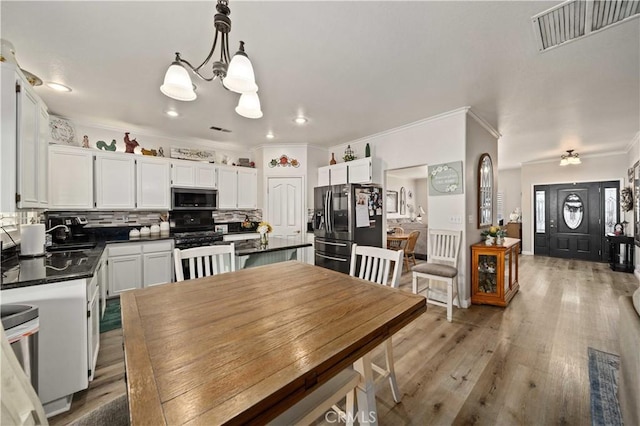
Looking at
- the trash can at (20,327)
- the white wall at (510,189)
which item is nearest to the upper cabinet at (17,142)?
the trash can at (20,327)

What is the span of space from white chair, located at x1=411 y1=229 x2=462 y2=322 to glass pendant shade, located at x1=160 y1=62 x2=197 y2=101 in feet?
9.80

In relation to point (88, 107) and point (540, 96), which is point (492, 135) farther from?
point (88, 107)

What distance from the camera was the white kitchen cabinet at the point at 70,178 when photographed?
3.22 meters

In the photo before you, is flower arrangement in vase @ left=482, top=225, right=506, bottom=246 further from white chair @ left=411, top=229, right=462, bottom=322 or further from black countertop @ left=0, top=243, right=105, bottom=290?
black countertop @ left=0, top=243, right=105, bottom=290

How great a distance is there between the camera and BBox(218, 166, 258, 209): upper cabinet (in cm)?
461

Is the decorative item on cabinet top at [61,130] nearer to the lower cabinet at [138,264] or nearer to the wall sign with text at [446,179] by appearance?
the lower cabinet at [138,264]

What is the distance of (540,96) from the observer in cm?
286

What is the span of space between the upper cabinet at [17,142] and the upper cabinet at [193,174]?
231 cm

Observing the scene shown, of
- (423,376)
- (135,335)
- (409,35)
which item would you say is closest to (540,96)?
(409,35)

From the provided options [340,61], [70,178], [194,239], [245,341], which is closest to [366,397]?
[245,341]

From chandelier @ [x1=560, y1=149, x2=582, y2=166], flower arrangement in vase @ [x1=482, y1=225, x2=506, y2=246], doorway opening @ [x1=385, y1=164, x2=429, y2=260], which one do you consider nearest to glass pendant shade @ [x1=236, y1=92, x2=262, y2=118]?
flower arrangement in vase @ [x1=482, y1=225, x2=506, y2=246]

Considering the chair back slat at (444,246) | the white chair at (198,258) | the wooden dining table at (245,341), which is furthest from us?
the chair back slat at (444,246)

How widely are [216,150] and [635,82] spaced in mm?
5690

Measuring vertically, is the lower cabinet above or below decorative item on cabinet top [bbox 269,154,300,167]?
below
